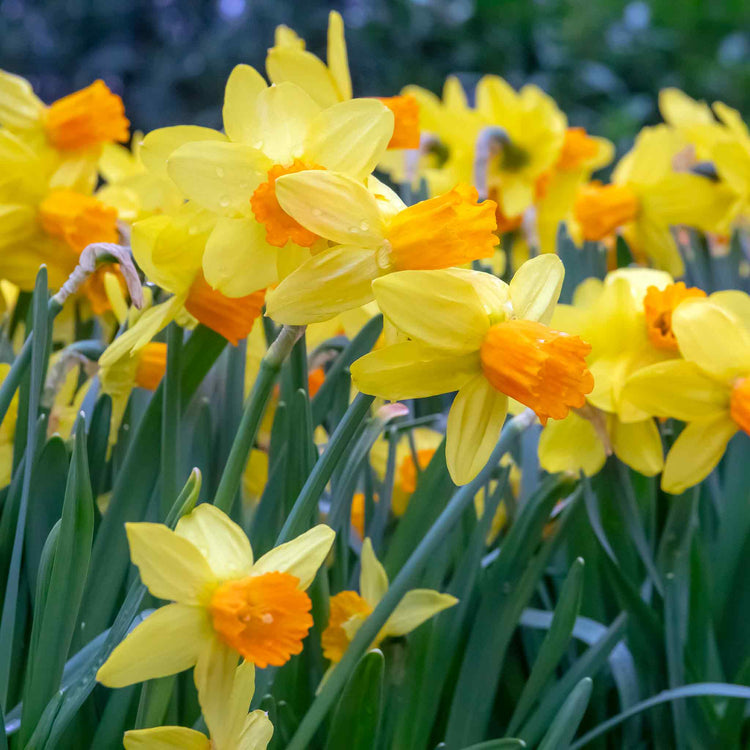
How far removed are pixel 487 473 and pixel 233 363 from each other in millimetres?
247

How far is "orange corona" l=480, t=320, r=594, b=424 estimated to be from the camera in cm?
47

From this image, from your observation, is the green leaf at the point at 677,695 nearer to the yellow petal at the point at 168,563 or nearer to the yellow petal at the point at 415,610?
the yellow petal at the point at 415,610

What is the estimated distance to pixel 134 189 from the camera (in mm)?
922

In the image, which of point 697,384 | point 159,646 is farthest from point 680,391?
point 159,646

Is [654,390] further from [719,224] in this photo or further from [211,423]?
[719,224]

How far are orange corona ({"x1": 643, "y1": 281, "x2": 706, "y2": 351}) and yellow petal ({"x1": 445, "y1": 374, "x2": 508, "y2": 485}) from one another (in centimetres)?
29

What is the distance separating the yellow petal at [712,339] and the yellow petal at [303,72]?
0.35 m

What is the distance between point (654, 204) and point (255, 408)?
0.99 m

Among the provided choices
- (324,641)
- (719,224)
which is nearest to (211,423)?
(324,641)

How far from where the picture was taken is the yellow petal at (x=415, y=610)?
0.65m

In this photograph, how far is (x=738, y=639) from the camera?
2.77 ft

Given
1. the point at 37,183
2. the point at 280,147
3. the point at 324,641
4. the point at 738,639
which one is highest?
the point at 280,147

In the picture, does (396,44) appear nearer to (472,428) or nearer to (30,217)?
(30,217)

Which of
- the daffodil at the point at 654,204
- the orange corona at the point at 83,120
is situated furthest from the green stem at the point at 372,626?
the daffodil at the point at 654,204
